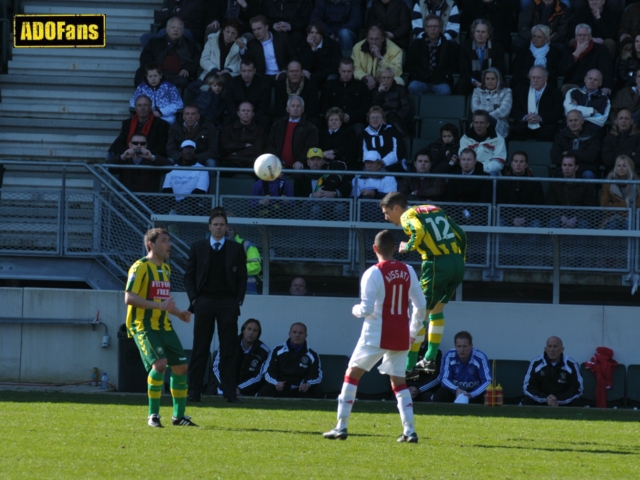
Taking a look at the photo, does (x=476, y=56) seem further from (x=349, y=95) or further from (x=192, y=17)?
(x=192, y=17)

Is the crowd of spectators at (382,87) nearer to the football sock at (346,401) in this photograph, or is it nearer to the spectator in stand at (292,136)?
the spectator in stand at (292,136)

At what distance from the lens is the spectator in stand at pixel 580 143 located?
1544 centimetres

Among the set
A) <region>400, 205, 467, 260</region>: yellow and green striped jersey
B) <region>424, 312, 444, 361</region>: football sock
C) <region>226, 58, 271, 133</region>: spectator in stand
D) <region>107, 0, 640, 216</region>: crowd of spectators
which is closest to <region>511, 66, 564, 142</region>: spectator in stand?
<region>107, 0, 640, 216</region>: crowd of spectators

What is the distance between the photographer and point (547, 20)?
57.9 ft

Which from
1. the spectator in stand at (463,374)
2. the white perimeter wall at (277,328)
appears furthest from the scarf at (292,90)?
the spectator in stand at (463,374)

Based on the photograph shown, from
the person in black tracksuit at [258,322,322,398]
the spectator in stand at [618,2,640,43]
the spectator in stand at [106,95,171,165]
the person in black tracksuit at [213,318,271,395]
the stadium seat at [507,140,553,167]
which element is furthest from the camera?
the spectator in stand at [618,2,640,43]

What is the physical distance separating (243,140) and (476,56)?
4117mm

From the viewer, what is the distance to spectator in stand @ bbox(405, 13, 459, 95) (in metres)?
17.0

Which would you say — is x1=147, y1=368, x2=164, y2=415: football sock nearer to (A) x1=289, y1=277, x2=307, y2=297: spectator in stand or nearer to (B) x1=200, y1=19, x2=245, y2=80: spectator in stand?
(A) x1=289, y1=277, x2=307, y2=297: spectator in stand

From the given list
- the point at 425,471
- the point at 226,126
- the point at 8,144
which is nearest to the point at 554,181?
the point at 226,126

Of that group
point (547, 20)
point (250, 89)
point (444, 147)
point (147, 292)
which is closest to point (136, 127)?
point (250, 89)

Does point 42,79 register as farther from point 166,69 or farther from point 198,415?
point 198,415

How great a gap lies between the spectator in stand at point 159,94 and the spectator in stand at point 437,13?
4193mm

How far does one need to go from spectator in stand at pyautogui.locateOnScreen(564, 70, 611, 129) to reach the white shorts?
8066 mm
